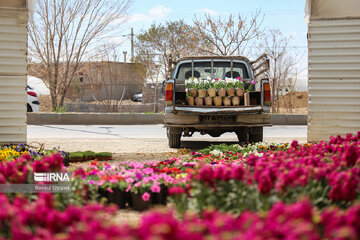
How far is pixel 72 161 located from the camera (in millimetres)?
7652

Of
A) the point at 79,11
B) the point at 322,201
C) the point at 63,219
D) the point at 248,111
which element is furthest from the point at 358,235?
the point at 79,11

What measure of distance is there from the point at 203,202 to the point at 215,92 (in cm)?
695

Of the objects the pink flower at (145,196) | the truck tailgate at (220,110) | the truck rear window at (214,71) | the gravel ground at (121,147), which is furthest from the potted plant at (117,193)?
the truck rear window at (214,71)

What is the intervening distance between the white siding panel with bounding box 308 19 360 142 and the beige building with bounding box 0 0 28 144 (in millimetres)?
5265

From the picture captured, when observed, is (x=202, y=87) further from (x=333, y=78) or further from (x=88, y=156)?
(x=88, y=156)

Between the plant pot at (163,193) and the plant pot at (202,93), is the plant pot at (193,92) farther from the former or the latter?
the plant pot at (163,193)

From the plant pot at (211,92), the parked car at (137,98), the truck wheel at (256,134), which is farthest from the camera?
the parked car at (137,98)

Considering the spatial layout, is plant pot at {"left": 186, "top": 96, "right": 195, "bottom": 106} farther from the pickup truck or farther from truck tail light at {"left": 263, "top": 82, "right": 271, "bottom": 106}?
truck tail light at {"left": 263, "top": 82, "right": 271, "bottom": 106}

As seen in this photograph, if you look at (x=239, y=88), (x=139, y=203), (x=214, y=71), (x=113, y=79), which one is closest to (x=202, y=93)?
(x=239, y=88)

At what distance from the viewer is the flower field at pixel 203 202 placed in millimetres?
2117

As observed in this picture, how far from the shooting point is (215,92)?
1019 cm

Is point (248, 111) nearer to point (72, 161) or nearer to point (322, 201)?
point (72, 161)

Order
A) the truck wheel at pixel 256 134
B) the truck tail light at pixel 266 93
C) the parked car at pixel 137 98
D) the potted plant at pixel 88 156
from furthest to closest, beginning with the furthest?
the parked car at pixel 137 98 < the truck wheel at pixel 256 134 < the truck tail light at pixel 266 93 < the potted plant at pixel 88 156
